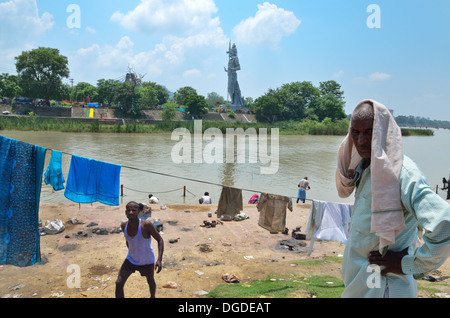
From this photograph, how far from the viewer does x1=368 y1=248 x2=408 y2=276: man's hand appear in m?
1.52

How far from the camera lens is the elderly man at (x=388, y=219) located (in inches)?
52.6

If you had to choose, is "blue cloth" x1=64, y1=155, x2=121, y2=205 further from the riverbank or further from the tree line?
the tree line

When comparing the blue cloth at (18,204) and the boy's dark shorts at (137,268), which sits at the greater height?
the blue cloth at (18,204)

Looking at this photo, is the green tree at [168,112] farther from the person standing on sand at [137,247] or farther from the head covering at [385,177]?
the head covering at [385,177]

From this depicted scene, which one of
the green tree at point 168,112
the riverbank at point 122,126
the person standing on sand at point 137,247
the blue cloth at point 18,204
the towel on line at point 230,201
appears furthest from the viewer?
the green tree at point 168,112

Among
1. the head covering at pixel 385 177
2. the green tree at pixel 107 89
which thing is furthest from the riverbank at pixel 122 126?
the head covering at pixel 385 177

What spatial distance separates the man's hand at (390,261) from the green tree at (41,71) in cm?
5454

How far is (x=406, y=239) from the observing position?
1.57 metres

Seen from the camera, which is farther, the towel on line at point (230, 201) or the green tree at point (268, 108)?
the green tree at point (268, 108)

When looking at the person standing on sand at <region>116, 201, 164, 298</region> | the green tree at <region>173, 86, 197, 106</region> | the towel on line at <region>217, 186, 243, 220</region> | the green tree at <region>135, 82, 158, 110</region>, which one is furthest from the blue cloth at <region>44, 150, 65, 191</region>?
the green tree at <region>173, 86, 197, 106</region>

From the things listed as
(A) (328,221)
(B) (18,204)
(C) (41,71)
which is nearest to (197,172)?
(A) (328,221)

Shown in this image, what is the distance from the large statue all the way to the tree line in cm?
807
